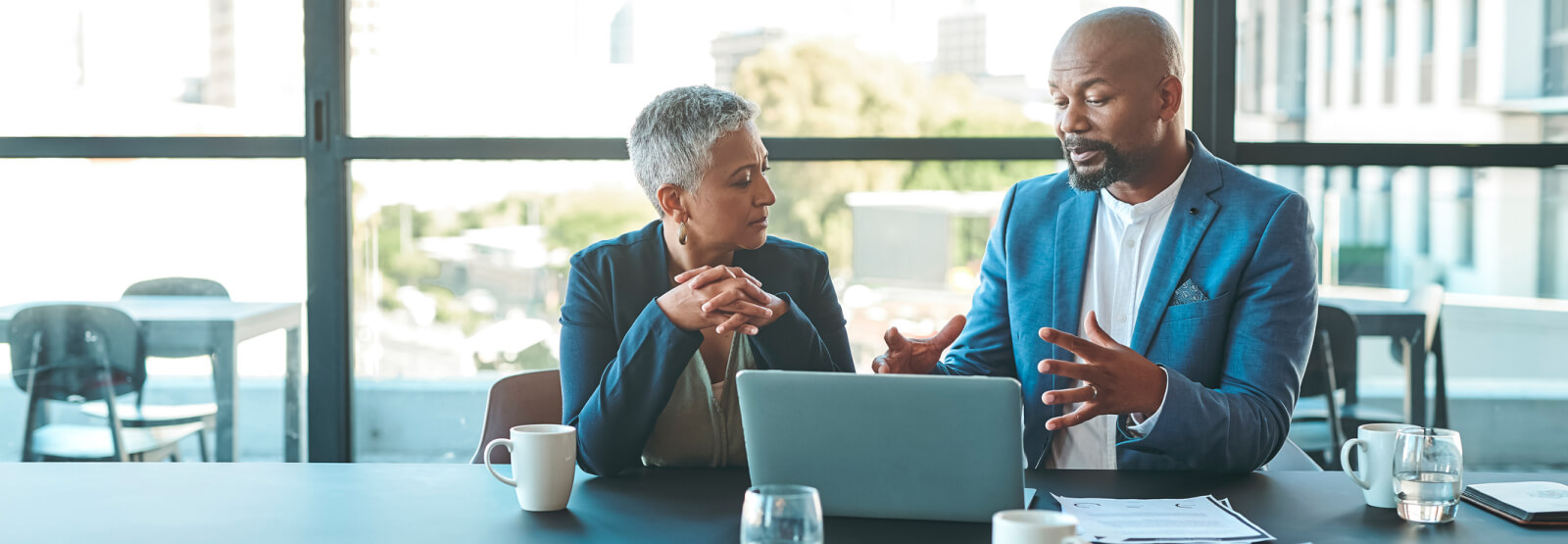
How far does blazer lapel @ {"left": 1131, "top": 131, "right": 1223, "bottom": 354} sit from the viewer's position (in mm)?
1974

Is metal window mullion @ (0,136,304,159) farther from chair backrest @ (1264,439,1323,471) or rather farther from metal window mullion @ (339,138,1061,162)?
chair backrest @ (1264,439,1323,471)

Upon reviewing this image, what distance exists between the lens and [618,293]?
194 cm

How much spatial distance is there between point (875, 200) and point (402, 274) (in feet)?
4.50

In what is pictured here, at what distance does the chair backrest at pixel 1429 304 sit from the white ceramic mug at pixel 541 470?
266 cm

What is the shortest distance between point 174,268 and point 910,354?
238cm

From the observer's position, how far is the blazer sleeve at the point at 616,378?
1.66 meters

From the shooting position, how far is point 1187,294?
1.97 m

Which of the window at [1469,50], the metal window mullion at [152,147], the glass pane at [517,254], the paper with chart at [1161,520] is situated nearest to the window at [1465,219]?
the window at [1469,50]

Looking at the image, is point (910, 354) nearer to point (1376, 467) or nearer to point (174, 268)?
point (1376, 467)

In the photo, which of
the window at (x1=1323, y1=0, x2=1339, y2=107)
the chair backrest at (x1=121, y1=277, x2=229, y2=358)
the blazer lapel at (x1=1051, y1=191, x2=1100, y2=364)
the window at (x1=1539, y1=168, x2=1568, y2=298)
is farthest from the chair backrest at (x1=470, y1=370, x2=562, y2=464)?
the window at (x1=1539, y1=168, x2=1568, y2=298)

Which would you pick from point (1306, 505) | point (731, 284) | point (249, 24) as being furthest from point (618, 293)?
point (249, 24)

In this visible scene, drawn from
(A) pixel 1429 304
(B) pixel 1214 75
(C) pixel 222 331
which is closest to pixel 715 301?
(B) pixel 1214 75

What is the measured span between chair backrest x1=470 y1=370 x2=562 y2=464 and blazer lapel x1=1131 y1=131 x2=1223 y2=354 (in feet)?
3.47

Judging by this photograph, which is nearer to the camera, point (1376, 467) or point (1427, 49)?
point (1376, 467)
